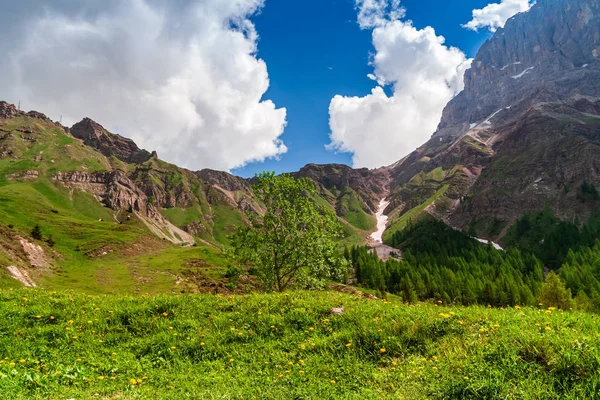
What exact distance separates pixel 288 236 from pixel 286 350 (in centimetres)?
2144

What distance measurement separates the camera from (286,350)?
11930mm

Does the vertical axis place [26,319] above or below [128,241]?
below

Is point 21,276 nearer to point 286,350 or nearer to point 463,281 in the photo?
point 286,350

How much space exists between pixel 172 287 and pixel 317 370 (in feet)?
344

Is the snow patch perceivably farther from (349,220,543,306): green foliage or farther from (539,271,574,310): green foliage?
(539,271,574,310): green foliage

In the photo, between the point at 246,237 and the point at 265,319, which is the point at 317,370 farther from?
the point at 246,237

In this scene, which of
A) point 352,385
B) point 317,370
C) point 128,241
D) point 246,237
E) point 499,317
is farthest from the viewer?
point 128,241

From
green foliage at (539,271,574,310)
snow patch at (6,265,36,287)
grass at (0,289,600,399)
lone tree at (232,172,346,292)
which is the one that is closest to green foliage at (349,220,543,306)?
green foliage at (539,271,574,310)

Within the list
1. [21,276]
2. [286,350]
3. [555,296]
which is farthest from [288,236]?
[21,276]

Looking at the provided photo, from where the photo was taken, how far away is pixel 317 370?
10.1m

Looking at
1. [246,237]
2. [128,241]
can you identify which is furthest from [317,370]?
[128,241]

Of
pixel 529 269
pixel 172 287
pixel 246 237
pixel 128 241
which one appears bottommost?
pixel 529 269

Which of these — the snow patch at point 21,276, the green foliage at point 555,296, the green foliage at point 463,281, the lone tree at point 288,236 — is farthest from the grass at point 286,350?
the green foliage at point 463,281

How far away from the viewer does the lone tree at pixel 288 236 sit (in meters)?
32.8
